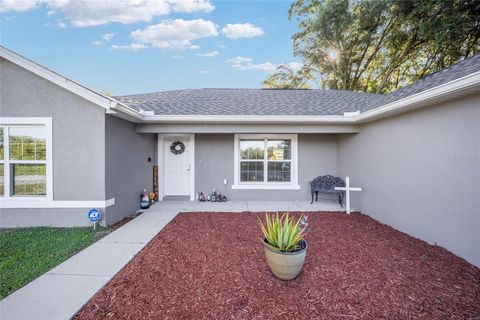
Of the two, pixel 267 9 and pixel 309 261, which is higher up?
pixel 267 9

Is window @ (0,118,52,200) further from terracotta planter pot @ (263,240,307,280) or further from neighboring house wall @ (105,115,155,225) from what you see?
terracotta planter pot @ (263,240,307,280)

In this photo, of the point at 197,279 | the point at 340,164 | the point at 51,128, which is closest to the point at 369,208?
the point at 340,164

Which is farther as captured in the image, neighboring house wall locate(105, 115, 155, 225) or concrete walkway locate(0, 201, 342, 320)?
neighboring house wall locate(105, 115, 155, 225)

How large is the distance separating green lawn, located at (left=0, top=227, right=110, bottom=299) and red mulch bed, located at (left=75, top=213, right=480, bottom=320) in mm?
1208

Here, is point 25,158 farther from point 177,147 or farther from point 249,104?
point 249,104

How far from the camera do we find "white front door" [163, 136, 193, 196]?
749 cm

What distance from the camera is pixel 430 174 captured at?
382 centimetres

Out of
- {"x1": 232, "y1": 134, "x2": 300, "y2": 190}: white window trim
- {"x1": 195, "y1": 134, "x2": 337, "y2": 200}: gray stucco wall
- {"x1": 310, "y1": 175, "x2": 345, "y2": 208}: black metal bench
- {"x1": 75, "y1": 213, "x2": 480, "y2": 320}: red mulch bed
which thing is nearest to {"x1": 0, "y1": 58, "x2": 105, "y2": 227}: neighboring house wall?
{"x1": 75, "y1": 213, "x2": 480, "y2": 320}: red mulch bed

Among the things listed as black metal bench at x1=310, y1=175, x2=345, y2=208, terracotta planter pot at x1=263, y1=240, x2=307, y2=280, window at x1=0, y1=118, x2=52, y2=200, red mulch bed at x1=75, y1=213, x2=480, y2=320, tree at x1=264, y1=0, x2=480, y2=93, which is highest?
tree at x1=264, y1=0, x2=480, y2=93

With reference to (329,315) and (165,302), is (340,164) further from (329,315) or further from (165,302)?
(165,302)

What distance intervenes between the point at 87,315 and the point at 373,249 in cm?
425

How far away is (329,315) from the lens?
2.12 metres

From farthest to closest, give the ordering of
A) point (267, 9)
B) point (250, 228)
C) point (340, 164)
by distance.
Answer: point (267, 9) → point (340, 164) → point (250, 228)

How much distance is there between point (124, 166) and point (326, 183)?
624 cm
